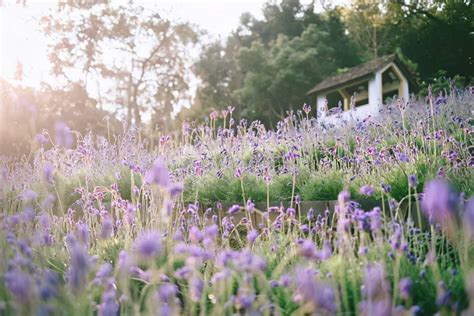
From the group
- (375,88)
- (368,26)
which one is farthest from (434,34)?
(375,88)

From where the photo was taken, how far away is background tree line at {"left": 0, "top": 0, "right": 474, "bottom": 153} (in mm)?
21359

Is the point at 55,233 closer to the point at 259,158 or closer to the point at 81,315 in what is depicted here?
the point at 81,315

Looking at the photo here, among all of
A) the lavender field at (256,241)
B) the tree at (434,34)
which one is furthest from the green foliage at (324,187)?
the tree at (434,34)

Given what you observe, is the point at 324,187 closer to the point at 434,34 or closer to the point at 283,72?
the point at 283,72

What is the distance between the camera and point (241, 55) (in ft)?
82.7

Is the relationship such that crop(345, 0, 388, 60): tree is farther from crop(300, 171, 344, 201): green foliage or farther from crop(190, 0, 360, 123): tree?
crop(300, 171, 344, 201): green foliage

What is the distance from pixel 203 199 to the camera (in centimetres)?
441

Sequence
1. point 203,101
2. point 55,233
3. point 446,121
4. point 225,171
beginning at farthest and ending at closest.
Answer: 1. point 203,101
2. point 446,121
3. point 225,171
4. point 55,233

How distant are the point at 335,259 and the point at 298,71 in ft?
72.9

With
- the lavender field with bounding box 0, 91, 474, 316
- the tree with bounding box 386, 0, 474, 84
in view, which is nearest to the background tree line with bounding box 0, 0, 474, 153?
the tree with bounding box 386, 0, 474, 84

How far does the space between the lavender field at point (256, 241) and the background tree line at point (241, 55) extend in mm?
15375

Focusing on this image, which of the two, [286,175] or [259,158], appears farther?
[259,158]

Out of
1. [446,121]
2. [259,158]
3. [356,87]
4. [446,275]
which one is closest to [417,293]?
[446,275]

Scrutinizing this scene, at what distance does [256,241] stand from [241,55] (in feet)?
74.9
